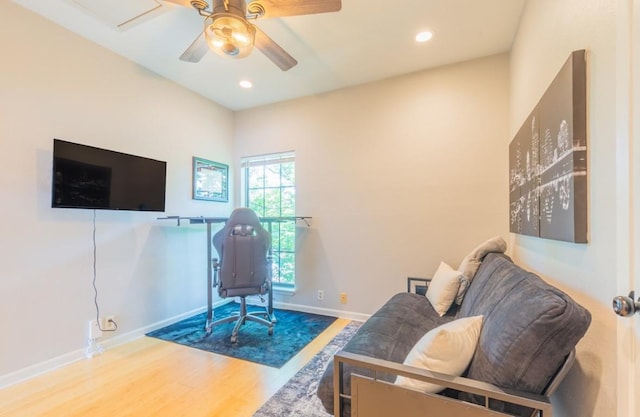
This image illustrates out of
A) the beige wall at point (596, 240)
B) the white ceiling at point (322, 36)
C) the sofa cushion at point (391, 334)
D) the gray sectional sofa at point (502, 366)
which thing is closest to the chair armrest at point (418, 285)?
the sofa cushion at point (391, 334)

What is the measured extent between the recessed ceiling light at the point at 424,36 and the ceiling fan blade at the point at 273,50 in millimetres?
1181

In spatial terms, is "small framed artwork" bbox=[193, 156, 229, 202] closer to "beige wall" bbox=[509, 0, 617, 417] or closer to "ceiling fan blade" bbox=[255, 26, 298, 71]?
"ceiling fan blade" bbox=[255, 26, 298, 71]

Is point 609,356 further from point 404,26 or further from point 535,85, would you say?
point 404,26

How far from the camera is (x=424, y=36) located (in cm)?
250

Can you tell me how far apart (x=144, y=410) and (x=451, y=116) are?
3508 mm

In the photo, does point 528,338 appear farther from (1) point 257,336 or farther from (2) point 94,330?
(2) point 94,330

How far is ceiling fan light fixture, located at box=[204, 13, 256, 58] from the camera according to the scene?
5.54 ft

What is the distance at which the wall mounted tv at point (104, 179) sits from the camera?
87.4 inches

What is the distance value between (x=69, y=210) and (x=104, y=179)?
0.36 meters

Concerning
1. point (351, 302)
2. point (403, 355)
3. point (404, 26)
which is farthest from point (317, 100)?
point (403, 355)

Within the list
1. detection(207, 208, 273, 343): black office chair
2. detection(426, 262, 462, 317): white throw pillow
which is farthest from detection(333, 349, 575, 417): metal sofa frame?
detection(207, 208, 273, 343): black office chair

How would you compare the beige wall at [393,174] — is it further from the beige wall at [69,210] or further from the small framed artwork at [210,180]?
the beige wall at [69,210]

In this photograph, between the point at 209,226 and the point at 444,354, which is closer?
the point at 444,354

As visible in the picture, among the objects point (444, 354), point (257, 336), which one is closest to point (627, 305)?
point (444, 354)
